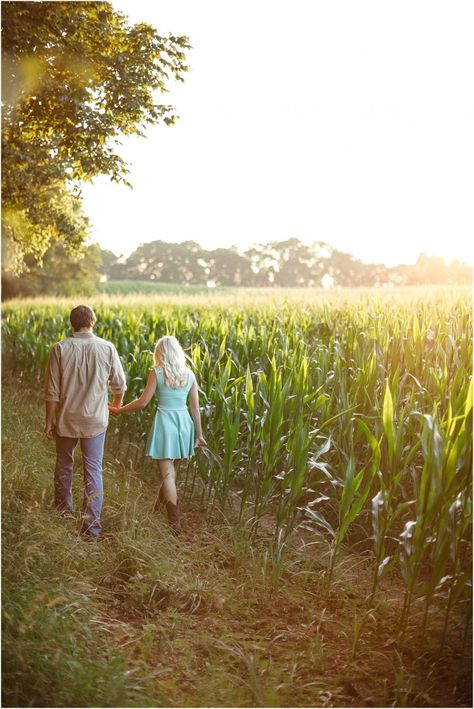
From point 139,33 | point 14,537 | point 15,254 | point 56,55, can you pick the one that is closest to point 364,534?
point 14,537

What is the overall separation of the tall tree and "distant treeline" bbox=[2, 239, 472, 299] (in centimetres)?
2807

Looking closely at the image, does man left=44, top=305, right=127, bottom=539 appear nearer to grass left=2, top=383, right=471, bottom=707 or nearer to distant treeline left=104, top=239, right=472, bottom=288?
grass left=2, top=383, right=471, bottom=707

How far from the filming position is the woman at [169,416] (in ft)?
17.0

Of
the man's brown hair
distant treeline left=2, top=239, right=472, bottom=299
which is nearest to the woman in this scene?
the man's brown hair

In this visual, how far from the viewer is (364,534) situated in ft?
16.4

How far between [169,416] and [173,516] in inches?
29.7

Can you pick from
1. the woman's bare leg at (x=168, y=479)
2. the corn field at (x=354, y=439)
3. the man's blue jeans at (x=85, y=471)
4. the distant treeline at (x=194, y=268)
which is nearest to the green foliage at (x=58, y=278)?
the distant treeline at (x=194, y=268)

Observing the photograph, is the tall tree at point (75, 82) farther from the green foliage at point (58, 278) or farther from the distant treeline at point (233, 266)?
the distant treeline at point (233, 266)

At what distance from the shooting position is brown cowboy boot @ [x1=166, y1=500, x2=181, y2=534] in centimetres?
516

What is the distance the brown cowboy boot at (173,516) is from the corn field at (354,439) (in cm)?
30

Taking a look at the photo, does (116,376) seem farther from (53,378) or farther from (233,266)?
(233,266)

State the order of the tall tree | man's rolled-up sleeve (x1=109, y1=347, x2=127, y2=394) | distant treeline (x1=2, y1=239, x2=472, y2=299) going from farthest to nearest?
distant treeline (x1=2, y1=239, x2=472, y2=299), the tall tree, man's rolled-up sleeve (x1=109, y1=347, x2=127, y2=394)

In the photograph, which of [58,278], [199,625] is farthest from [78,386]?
[58,278]

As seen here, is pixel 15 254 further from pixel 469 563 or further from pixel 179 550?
pixel 469 563
